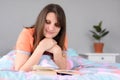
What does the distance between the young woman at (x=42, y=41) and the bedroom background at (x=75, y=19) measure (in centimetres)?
148

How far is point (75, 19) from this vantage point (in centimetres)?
334

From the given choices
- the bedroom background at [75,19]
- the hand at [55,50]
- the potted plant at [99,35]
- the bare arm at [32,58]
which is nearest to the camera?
the bare arm at [32,58]

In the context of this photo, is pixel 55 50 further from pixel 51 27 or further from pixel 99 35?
pixel 99 35

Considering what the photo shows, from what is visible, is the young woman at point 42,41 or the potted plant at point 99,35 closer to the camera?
the young woman at point 42,41

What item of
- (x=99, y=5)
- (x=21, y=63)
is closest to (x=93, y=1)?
(x=99, y=5)

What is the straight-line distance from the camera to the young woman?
147 cm

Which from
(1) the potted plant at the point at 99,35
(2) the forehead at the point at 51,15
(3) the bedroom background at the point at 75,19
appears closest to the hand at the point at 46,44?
(2) the forehead at the point at 51,15

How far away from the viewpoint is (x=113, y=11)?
3.51m

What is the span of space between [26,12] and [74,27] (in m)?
0.67

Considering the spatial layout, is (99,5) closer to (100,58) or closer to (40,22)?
(100,58)

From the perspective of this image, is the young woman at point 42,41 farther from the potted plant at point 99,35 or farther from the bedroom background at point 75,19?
the potted plant at point 99,35

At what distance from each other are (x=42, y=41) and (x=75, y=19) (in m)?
1.89

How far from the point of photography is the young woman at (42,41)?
4.83ft

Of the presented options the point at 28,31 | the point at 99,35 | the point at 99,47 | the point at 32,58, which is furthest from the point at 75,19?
the point at 32,58
